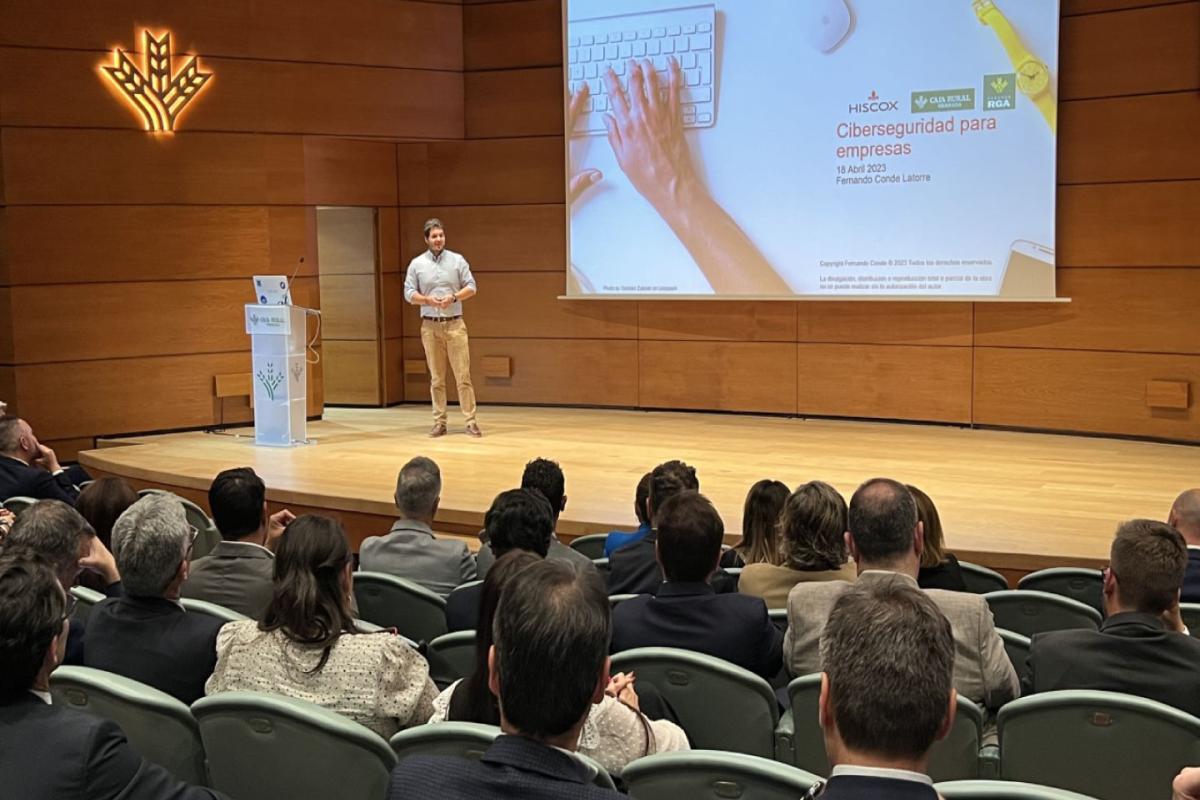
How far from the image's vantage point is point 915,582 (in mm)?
2988

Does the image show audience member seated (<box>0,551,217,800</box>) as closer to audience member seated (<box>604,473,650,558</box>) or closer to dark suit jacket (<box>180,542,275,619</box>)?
dark suit jacket (<box>180,542,275,619</box>)

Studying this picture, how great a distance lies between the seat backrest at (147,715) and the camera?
2.49 meters

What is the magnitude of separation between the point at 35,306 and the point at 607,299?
415cm

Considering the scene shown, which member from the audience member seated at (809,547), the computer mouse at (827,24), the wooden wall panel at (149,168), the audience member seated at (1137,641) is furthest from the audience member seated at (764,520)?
the wooden wall panel at (149,168)

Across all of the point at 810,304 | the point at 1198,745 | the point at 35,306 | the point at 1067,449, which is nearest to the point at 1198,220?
the point at 1067,449

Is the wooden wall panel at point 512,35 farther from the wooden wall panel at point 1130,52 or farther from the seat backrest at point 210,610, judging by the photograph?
Result: the seat backrest at point 210,610

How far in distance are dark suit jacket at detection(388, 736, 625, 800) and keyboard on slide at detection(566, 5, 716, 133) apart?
7.97 metres

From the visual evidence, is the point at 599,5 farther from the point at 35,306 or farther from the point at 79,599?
the point at 79,599

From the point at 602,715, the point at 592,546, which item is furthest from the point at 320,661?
the point at 592,546

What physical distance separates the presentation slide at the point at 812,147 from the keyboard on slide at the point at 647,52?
0.01 m

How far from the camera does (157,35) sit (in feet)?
29.3

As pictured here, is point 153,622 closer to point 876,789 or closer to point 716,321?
point 876,789

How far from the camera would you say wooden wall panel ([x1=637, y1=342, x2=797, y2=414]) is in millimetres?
9547

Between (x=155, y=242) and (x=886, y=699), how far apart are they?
331 inches
